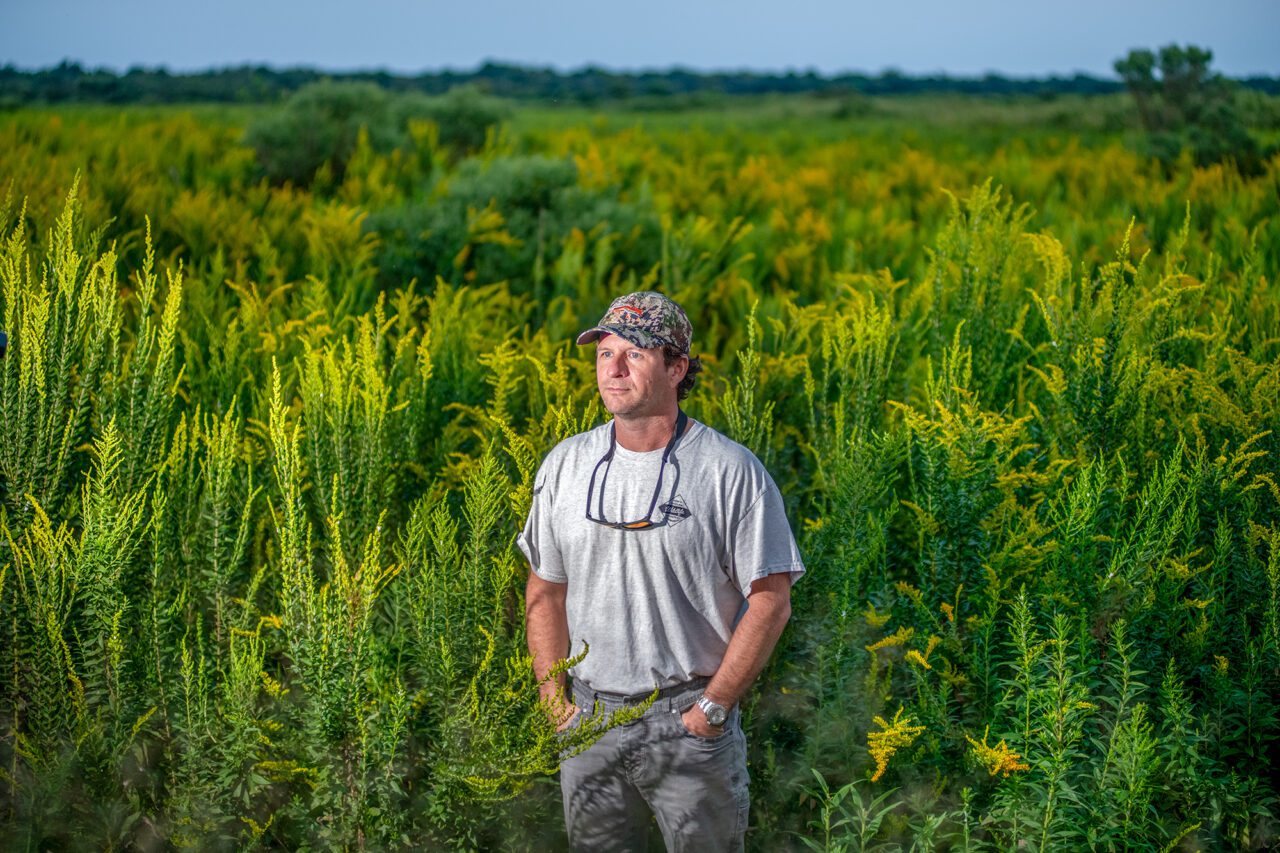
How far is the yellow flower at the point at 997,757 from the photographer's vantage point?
9.80 feet

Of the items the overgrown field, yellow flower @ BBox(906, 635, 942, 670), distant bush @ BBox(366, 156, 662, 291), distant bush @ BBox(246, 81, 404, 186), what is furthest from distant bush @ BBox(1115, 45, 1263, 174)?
yellow flower @ BBox(906, 635, 942, 670)

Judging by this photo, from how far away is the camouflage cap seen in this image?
2736mm

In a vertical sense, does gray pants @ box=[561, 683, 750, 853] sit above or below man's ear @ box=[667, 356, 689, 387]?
below

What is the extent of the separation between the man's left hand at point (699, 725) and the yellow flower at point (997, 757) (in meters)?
0.76

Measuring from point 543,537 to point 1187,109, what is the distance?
1259 centimetres

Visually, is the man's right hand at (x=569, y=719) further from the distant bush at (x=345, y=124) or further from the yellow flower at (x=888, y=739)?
the distant bush at (x=345, y=124)

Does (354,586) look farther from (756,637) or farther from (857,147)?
(857,147)

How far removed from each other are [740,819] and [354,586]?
1230mm

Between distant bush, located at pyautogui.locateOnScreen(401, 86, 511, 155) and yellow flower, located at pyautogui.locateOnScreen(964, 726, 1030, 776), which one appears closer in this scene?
yellow flower, located at pyautogui.locateOnScreen(964, 726, 1030, 776)

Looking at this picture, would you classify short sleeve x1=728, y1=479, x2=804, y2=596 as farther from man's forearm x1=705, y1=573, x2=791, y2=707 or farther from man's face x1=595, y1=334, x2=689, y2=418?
man's face x1=595, y1=334, x2=689, y2=418

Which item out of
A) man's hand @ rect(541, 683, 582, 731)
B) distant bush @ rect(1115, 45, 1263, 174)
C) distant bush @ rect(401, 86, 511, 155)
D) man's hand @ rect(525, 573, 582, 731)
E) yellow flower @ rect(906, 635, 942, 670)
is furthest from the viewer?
distant bush @ rect(401, 86, 511, 155)

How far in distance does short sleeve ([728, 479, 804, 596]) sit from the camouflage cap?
0.46 meters

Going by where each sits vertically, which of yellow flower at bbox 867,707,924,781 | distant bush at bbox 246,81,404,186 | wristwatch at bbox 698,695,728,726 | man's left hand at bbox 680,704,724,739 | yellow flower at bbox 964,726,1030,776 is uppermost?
distant bush at bbox 246,81,404,186

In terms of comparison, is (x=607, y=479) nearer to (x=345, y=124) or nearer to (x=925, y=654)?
(x=925, y=654)
